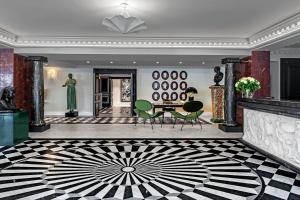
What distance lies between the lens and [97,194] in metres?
3.34

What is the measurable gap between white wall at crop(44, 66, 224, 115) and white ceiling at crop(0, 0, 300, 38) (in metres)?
6.19

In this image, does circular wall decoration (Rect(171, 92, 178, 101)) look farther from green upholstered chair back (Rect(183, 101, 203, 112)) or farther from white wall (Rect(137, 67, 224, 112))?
green upholstered chair back (Rect(183, 101, 203, 112))

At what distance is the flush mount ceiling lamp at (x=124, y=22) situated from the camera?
186 inches

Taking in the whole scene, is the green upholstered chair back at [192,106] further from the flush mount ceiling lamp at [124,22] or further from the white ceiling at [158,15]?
the flush mount ceiling lamp at [124,22]

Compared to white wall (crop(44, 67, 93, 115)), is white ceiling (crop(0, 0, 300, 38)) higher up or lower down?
higher up

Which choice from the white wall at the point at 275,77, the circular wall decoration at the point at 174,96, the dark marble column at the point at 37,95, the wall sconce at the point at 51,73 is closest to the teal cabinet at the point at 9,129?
the dark marble column at the point at 37,95

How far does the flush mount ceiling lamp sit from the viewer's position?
15.5ft

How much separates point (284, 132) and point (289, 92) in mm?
5815

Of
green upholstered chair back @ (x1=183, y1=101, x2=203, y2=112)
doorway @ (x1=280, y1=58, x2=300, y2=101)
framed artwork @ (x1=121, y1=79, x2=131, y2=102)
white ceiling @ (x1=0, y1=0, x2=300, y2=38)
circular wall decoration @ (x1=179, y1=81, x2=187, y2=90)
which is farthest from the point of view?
framed artwork @ (x1=121, y1=79, x2=131, y2=102)

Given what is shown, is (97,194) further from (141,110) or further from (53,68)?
(53,68)

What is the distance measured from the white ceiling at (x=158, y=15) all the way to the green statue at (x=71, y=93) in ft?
17.6

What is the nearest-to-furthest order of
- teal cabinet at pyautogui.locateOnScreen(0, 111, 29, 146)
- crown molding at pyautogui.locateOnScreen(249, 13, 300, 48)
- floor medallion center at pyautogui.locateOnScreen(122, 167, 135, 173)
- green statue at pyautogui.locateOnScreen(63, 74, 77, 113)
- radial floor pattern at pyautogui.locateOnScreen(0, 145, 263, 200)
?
radial floor pattern at pyautogui.locateOnScreen(0, 145, 263, 200) → floor medallion center at pyautogui.locateOnScreen(122, 167, 135, 173) → crown molding at pyautogui.locateOnScreen(249, 13, 300, 48) → teal cabinet at pyautogui.locateOnScreen(0, 111, 29, 146) → green statue at pyautogui.locateOnScreen(63, 74, 77, 113)

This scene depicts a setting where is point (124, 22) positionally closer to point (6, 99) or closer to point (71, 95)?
point (6, 99)

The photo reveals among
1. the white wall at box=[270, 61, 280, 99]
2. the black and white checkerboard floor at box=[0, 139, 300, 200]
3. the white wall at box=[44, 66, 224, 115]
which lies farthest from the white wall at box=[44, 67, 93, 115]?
the white wall at box=[270, 61, 280, 99]
